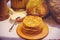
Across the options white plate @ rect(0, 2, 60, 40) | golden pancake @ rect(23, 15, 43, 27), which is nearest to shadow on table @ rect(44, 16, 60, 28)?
white plate @ rect(0, 2, 60, 40)

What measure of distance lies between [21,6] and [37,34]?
22 centimetres

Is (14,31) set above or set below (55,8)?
below

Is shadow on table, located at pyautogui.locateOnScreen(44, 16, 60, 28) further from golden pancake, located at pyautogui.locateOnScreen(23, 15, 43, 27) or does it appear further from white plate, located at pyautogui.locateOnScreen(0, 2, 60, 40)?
golden pancake, located at pyautogui.locateOnScreen(23, 15, 43, 27)

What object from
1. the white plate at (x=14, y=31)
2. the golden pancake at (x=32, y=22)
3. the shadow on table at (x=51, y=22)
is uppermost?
the golden pancake at (x=32, y=22)

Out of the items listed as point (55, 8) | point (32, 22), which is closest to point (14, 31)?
point (32, 22)

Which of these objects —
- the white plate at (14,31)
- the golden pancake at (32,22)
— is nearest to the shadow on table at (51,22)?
the white plate at (14,31)

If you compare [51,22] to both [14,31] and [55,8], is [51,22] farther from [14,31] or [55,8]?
[14,31]

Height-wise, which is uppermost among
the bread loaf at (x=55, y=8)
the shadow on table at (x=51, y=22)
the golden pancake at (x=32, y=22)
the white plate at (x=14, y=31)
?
the bread loaf at (x=55, y=8)

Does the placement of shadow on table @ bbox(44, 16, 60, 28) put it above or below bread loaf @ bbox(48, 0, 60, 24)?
Result: below

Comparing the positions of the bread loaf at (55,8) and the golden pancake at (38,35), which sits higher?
the bread loaf at (55,8)

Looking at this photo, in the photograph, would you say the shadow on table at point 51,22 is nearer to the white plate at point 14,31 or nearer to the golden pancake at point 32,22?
the white plate at point 14,31

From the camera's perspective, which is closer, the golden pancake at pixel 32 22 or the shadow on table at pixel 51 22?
the golden pancake at pixel 32 22

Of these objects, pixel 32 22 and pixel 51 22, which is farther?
pixel 51 22

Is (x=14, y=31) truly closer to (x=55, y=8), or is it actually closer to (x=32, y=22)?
(x=32, y=22)
